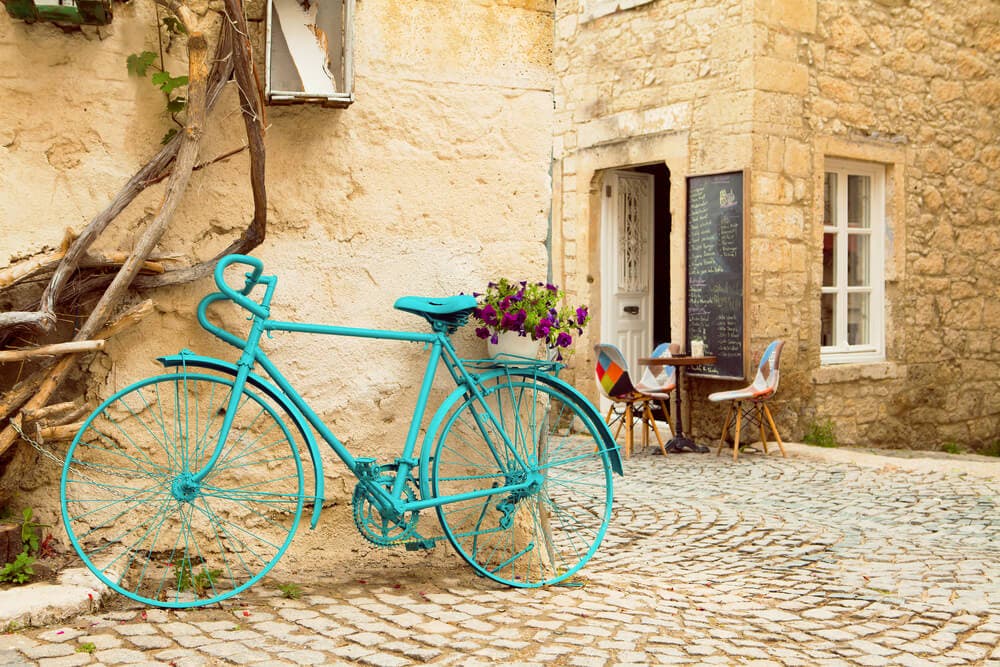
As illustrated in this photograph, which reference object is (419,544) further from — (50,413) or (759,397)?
(759,397)

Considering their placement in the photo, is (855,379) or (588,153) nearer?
(855,379)

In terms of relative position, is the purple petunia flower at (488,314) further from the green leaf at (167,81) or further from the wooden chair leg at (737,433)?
the wooden chair leg at (737,433)

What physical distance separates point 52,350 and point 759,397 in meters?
5.64

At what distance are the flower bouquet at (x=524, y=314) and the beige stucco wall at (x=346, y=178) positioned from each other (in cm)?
21

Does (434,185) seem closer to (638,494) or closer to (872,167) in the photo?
(638,494)

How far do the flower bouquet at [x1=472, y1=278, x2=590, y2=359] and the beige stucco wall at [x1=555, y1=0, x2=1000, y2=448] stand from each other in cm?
466

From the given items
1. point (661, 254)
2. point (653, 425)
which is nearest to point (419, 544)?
point (653, 425)

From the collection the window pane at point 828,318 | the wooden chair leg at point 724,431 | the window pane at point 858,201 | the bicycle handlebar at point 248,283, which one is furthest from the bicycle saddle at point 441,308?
the window pane at point 858,201

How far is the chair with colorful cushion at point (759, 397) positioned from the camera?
313 inches

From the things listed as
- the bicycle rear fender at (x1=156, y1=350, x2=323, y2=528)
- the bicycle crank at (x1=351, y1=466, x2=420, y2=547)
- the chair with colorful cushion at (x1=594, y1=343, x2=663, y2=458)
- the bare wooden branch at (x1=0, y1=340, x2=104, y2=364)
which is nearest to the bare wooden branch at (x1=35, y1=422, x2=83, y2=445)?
the bare wooden branch at (x1=0, y1=340, x2=104, y2=364)

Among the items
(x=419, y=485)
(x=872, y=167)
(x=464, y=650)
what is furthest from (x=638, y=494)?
(x=872, y=167)

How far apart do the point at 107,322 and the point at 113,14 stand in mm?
1081

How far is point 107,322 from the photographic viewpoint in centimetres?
369

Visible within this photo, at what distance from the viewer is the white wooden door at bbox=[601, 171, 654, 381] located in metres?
9.96
